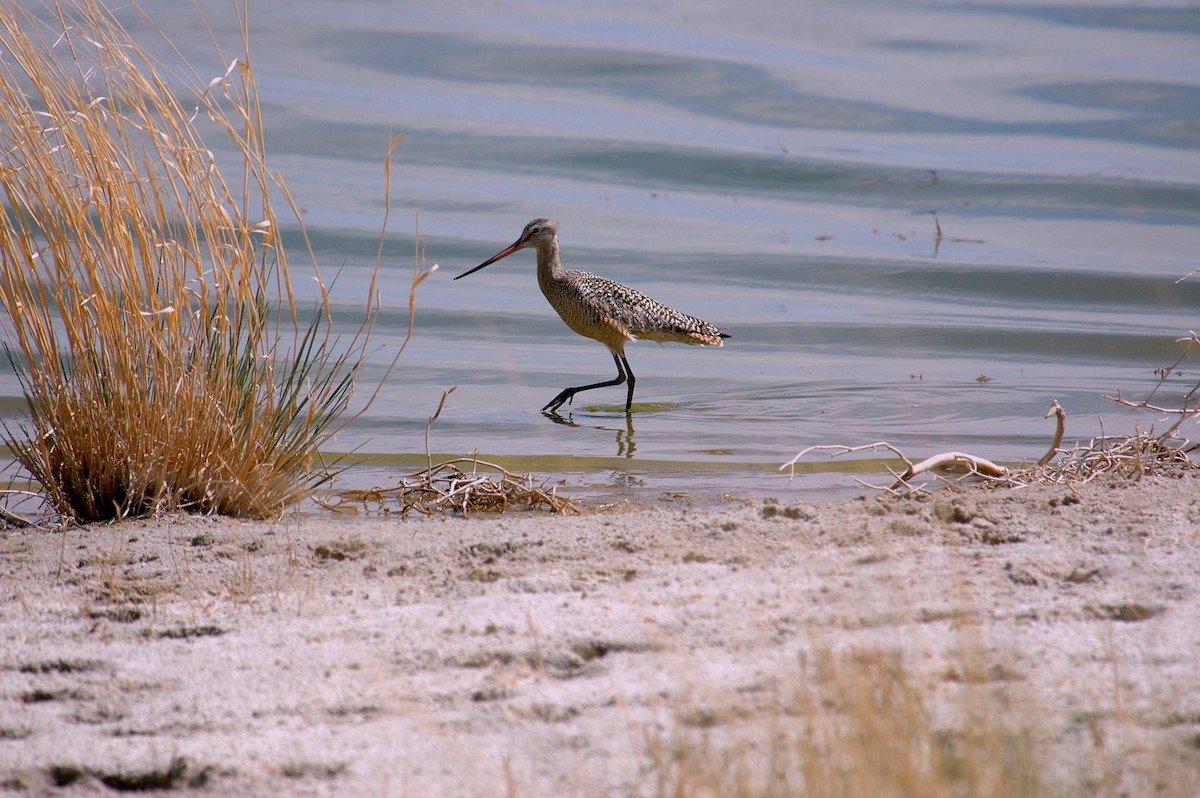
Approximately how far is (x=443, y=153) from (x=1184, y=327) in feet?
31.1

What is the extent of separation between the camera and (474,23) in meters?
21.8

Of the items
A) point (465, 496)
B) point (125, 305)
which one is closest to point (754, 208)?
point (465, 496)

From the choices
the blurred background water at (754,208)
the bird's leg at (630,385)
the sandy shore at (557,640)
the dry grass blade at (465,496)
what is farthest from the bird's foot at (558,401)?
the sandy shore at (557,640)

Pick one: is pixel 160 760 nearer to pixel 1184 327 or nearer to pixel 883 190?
pixel 1184 327

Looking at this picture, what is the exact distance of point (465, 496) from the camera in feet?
17.9

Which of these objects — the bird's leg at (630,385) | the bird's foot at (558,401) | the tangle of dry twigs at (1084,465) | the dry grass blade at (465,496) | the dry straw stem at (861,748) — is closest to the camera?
the dry straw stem at (861,748)

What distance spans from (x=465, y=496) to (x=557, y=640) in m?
2.11

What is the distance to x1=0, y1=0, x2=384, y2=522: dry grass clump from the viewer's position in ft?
→ 15.5

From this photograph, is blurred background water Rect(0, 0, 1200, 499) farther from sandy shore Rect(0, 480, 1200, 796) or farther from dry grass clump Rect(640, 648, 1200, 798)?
dry grass clump Rect(640, 648, 1200, 798)

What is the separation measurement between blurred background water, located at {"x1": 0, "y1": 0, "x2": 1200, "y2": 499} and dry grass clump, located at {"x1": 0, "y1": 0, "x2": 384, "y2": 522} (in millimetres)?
1570

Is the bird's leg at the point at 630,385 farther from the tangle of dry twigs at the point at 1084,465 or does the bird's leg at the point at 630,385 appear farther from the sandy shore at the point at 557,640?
the sandy shore at the point at 557,640

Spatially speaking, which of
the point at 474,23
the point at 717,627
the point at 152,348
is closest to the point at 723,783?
the point at 717,627

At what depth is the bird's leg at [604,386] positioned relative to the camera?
8.89m

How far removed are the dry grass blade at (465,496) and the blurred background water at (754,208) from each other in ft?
2.58
